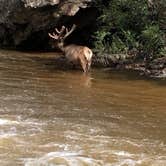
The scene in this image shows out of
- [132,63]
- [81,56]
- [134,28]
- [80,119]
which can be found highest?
[134,28]

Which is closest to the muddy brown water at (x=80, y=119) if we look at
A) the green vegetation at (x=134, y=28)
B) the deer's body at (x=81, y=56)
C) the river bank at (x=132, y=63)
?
the deer's body at (x=81, y=56)

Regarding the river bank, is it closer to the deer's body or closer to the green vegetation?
the green vegetation

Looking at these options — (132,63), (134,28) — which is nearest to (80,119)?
(132,63)

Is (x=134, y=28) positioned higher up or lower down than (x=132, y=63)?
higher up

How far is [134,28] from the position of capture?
59.3ft

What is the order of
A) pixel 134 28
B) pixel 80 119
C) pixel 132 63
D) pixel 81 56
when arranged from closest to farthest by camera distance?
1. pixel 80 119
2. pixel 81 56
3. pixel 132 63
4. pixel 134 28

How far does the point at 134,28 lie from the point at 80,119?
29.9 ft

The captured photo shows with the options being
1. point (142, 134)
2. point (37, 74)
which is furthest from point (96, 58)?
point (142, 134)

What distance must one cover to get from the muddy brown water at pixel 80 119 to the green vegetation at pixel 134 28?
1974 mm

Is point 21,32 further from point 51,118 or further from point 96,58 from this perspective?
point 51,118

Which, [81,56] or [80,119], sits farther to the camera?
[81,56]

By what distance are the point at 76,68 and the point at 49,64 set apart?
1.24m

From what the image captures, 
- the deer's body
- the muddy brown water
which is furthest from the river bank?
the deer's body

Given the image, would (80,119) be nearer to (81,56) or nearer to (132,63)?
(81,56)
